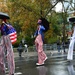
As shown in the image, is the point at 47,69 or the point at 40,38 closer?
the point at 47,69

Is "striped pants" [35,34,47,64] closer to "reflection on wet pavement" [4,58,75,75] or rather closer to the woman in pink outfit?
the woman in pink outfit

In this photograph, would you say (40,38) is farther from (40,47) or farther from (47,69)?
(47,69)

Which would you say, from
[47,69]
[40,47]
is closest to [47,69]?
[47,69]

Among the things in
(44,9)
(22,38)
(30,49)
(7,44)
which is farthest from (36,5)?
(7,44)

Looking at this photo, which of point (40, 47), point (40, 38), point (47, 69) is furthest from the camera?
point (40, 47)

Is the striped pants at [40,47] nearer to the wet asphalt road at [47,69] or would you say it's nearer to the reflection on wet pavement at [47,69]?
the wet asphalt road at [47,69]

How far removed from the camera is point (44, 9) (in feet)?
122

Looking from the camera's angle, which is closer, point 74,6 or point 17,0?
point 17,0

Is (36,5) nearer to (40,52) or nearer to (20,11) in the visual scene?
(20,11)

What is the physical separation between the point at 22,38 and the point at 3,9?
20.8 ft

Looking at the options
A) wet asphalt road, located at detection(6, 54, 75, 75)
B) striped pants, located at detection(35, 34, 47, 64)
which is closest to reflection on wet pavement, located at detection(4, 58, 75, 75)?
wet asphalt road, located at detection(6, 54, 75, 75)

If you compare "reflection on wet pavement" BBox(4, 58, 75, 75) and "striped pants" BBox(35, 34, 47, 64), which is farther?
"striped pants" BBox(35, 34, 47, 64)

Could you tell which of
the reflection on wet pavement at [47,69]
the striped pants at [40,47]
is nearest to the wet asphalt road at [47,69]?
the reflection on wet pavement at [47,69]

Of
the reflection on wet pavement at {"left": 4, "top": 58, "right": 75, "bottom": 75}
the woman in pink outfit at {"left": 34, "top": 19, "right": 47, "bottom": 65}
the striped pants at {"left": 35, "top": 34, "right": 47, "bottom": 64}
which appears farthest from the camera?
the striped pants at {"left": 35, "top": 34, "right": 47, "bottom": 64}
